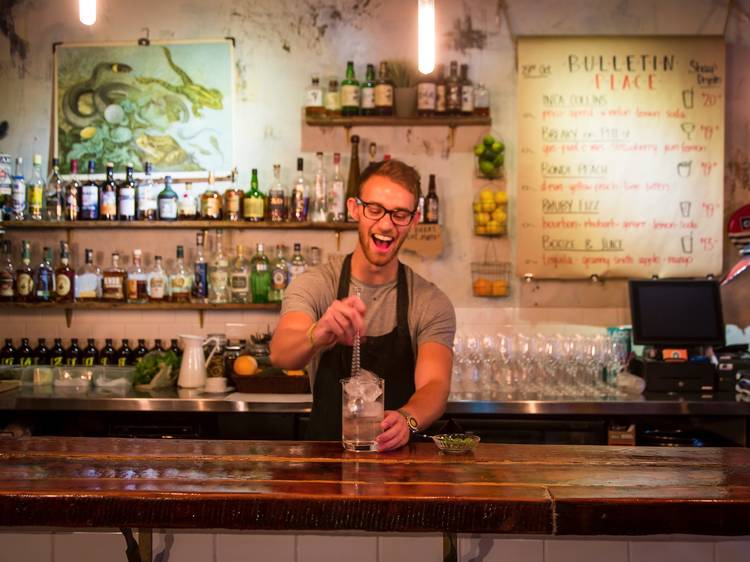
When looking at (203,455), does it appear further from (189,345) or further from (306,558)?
(189,345)

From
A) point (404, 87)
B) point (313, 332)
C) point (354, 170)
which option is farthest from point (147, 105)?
point (313, 332)

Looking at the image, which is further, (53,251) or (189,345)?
(53,251)

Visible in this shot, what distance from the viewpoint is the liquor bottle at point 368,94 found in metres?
4.77

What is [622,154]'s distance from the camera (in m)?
4.83

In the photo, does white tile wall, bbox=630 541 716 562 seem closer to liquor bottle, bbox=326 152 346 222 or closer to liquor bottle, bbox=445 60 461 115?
liquor bottle, bbox=326 152 346 222

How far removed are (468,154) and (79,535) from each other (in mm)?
3341

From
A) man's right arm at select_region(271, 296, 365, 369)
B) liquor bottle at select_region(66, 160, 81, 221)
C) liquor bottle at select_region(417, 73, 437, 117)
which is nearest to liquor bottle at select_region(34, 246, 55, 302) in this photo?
liquor bottle at select_region(66, 160, 81, 221)

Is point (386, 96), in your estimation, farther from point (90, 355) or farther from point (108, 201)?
point (90, 355)

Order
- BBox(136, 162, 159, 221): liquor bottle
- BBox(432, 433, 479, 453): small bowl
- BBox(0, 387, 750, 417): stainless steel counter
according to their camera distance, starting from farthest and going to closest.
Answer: BBox(136, 162, 159, 221): liquor bottle → BBox(0, 387, 750, 417): stainless steel counter → BBox(432, 433, 479, 453): small bowl

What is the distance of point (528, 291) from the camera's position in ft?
16.2

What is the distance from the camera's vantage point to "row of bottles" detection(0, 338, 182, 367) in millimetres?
4887

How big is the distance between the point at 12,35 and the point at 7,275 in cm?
144

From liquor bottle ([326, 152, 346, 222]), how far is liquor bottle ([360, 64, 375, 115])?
305mm

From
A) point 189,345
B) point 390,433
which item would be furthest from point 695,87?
point 390,433
